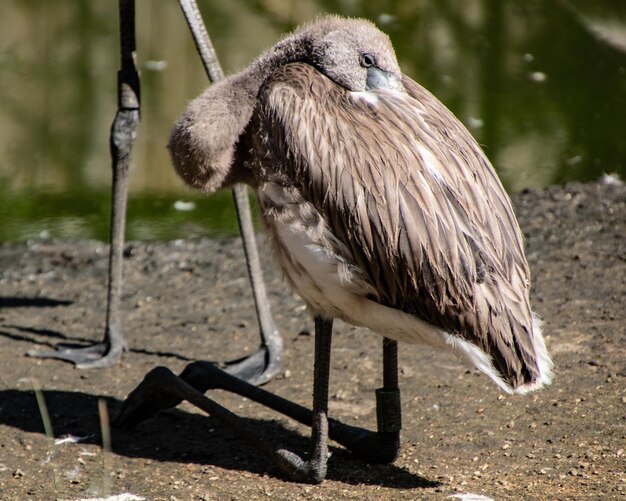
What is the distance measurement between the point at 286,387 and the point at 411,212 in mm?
1452

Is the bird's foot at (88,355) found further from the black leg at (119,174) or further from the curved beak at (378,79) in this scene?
the curved beak at (378,79)

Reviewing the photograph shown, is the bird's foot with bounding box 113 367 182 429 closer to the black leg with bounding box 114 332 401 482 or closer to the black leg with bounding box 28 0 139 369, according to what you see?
the black leg with bounding box 114 332 401 482

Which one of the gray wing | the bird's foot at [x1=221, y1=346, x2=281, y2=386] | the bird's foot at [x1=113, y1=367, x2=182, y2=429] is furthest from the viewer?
the bird's foot at [x1=221, y1=346, x2=281, y2=386]

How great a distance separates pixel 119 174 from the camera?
4.52 metres

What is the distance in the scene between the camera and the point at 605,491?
339cm

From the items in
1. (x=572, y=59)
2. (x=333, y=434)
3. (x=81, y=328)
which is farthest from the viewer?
(x=572, y=59)

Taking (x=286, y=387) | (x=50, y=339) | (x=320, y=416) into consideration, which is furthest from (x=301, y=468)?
(x=50, y=339)

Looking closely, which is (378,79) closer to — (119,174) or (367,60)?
(367,60)

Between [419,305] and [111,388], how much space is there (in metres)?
1.76

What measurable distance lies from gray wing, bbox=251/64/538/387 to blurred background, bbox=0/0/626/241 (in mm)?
3008

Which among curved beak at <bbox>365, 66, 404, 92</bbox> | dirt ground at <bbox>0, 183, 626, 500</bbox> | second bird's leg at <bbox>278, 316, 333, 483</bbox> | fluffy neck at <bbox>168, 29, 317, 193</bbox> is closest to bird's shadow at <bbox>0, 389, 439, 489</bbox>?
dirt ground at <bbox>0, 183, 626, 500</bbox>

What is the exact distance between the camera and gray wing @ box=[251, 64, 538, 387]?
3273 mm

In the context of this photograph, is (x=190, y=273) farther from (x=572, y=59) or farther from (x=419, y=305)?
(x=572, y=59)

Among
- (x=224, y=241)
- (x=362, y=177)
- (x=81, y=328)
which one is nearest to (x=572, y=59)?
(x=224, y=241)
